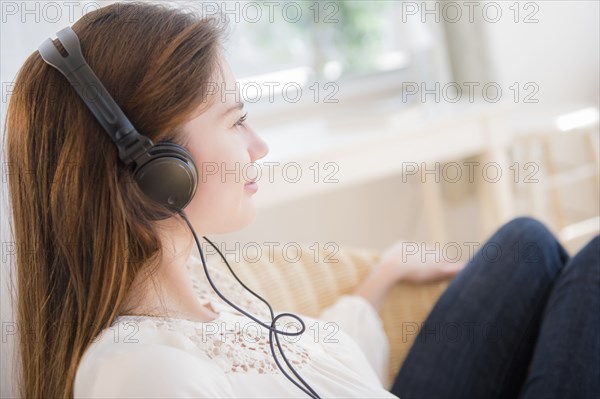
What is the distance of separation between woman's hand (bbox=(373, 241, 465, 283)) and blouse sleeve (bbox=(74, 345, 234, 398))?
619 millimetres

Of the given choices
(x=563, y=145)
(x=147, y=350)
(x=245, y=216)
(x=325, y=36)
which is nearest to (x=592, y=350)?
(x=245, y=216)

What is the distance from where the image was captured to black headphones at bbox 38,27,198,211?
69cm

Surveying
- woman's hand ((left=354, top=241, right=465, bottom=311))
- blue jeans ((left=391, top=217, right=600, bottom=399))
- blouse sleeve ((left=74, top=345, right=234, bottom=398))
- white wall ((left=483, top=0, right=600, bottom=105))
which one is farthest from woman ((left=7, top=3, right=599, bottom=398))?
white wall ((left=483, top=0, right=600, bottom=105))

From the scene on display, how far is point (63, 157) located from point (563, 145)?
2009 millimetres

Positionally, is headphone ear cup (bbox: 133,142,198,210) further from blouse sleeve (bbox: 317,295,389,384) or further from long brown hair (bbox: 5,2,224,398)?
blouse sleeve (bbox: 317,295,389,384)

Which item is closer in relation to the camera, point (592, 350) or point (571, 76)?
point (592, 350)

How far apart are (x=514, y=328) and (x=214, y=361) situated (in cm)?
58

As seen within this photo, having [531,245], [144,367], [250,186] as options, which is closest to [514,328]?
[531,245]

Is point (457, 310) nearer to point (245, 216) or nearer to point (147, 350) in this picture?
point (245, 216)

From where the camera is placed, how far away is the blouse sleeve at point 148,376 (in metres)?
0.66

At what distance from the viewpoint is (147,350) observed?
687 millimetres

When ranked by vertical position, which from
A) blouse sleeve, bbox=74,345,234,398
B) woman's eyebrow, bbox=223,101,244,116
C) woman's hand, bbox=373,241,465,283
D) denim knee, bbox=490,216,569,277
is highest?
woman's eyebrow, bbox=223,101,244,116

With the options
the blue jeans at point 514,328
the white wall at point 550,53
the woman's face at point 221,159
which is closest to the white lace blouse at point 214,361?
the woman's face at point 221,159

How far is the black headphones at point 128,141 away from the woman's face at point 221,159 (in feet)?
0.20
